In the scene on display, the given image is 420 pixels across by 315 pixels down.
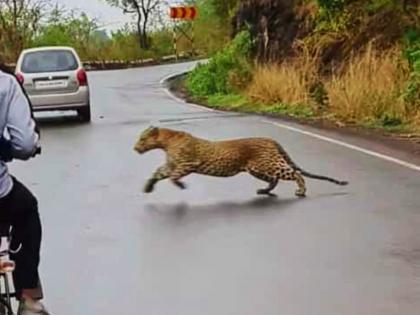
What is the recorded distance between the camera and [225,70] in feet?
112

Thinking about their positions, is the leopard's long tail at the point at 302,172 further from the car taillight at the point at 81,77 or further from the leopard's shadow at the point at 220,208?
the car taillight at the point at 81,77

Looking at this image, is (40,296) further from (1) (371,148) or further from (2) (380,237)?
(1) (371,148)

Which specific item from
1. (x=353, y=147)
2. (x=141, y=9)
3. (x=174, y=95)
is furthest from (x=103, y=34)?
(x=353, y=147)

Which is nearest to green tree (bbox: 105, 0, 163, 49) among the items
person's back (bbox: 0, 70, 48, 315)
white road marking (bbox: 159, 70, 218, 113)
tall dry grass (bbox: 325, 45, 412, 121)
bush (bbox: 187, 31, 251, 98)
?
white road marking (bbox: 159, 70, 218, 113)

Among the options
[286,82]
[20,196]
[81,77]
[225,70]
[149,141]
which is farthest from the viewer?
[225,70]

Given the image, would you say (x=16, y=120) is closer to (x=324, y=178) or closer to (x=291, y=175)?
(x=291, y=175)

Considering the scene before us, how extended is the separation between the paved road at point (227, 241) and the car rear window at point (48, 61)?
8775 mm

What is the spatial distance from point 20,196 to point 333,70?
2287cm

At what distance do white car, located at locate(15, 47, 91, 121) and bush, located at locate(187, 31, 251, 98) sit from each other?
7.00m

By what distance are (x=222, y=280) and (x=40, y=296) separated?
248cm

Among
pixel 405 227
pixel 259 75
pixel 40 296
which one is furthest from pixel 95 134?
pixel 40 296

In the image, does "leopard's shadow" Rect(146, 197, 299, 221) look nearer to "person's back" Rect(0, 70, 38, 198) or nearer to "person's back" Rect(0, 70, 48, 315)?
"person's back" Rect(0, 70, 48, 315)

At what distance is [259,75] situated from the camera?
95.8ft

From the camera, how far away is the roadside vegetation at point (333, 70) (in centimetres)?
2164
